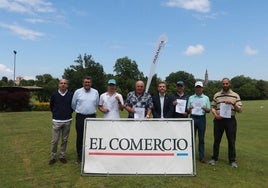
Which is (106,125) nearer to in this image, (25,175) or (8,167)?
(25,175)

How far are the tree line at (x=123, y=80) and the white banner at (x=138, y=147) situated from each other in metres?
31.2

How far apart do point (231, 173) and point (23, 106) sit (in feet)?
94.0

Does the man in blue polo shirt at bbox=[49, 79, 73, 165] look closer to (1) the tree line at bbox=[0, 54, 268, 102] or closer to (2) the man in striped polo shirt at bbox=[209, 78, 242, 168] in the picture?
(2) the man in striped polo shirt at bbox=[209, 78, 242, 168]

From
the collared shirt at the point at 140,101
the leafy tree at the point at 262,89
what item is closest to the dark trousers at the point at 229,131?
the collared shirt at the point at 140,101

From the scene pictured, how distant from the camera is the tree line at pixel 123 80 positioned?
59781mm

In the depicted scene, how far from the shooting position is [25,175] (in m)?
7.79

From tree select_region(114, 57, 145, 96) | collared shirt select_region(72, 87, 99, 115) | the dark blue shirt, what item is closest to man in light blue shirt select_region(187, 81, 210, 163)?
collared shirt select_region(72, 87, 99, 115)

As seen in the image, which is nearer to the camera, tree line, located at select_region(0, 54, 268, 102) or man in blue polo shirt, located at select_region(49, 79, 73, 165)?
man in blue polo shirt, located at select_region(49, 79, 73, 165)

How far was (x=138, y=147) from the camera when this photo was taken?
7.50 meters

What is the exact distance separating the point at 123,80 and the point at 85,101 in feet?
295

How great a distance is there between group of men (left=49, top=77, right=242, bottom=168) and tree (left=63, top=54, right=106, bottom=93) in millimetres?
46737

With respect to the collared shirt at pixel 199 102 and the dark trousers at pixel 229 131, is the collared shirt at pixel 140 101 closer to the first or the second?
the collared shirt at pixel 199 102

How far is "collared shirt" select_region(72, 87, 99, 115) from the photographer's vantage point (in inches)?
334

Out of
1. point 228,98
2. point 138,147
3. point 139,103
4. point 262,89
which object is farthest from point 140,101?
point 262,89
